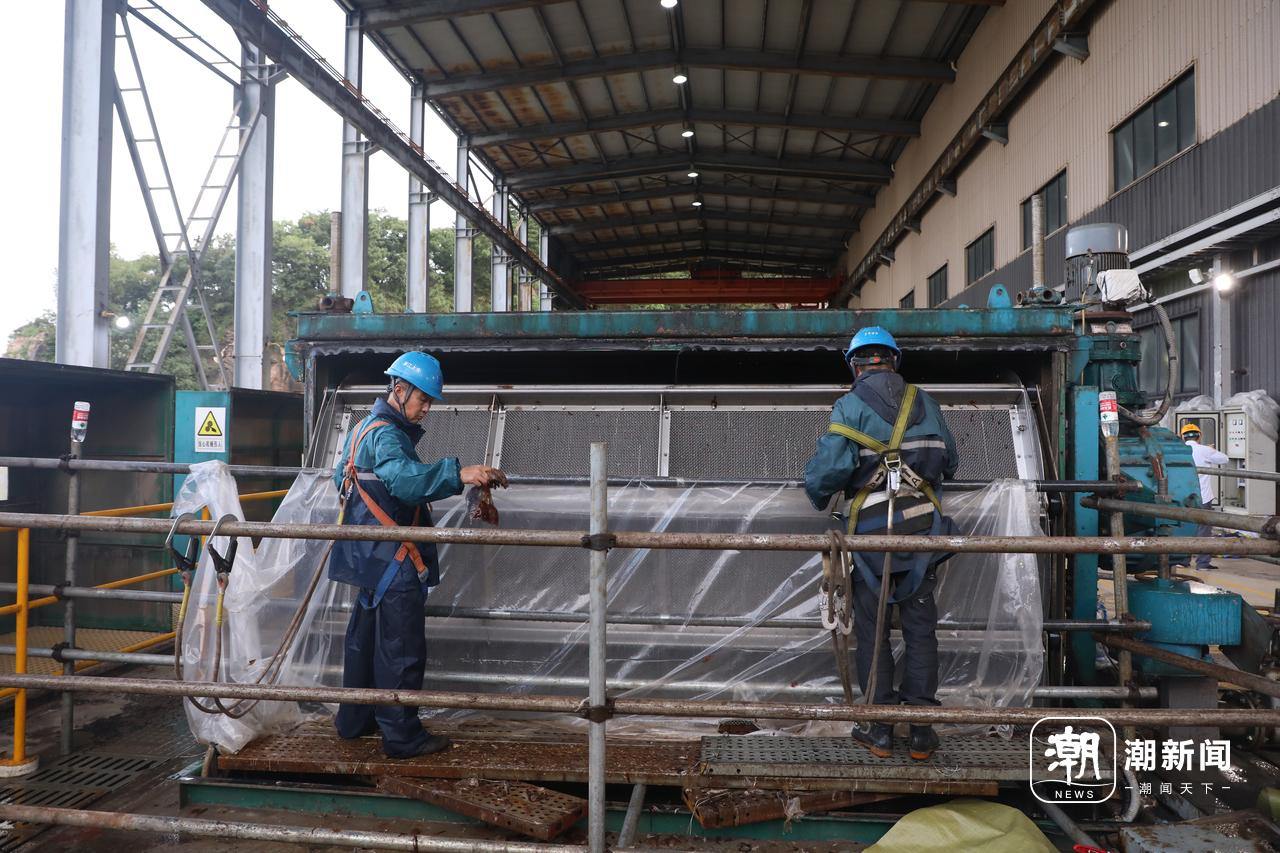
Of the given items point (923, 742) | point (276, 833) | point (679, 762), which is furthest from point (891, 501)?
point (276, 833)

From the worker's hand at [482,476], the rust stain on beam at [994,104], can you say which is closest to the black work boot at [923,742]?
the worker's hand at [482,476]

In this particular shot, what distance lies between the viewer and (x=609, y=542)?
2021 mm

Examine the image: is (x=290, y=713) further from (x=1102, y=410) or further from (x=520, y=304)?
(x=520, y=304)

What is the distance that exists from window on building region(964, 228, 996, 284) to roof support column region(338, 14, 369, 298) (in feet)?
33.6

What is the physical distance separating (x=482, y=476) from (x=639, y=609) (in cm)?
116

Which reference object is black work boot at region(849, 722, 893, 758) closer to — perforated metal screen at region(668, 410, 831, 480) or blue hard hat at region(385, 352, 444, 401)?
perforated metal screen at region(668, 410, 831, 480)

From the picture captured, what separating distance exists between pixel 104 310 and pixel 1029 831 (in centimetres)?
700

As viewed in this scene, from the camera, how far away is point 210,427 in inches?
211

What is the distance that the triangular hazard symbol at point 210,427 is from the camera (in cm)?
535

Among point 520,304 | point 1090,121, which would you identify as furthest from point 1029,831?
point 520,304

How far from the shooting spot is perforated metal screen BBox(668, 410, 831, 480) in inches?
157

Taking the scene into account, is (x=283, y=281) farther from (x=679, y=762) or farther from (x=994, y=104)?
(x=679, y=762)

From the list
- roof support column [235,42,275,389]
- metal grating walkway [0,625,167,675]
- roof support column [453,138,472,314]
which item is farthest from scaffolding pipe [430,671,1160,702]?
roof support column [453,138,472,314]

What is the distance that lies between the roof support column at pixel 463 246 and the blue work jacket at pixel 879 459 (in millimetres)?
12309
